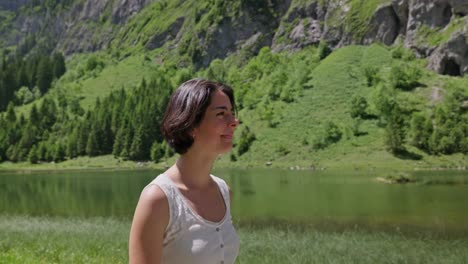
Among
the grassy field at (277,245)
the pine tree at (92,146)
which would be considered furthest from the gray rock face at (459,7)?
the grassy field at (277,245)

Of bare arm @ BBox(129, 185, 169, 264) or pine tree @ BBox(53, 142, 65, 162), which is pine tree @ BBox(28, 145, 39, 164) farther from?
bare arm @ BBox(129, 185, 169, 264)

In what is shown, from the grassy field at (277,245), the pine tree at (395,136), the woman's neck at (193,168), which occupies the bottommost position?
the pine tree at (395,136)

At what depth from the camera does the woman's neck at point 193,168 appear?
A: 4.66m

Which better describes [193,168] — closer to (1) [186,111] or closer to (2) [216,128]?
(2) [216,128]

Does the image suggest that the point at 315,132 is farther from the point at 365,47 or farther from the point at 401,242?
the point at 401,242

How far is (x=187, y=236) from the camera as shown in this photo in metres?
4.31

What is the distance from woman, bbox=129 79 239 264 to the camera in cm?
409

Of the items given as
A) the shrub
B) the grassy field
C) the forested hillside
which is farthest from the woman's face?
the shrub

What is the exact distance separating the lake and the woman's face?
103ft

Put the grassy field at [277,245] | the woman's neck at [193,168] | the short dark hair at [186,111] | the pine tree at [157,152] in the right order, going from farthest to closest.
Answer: the pine tree at [157,152] < the grassy field at [277,245] < the woman's neck at [193,168] < the short dark hair at [186,111]

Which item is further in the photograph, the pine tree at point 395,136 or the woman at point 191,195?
the pine tree at point 395,136

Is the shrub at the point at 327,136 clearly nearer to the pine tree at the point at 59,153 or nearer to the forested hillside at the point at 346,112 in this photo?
the forested hillside at the point at 346,112

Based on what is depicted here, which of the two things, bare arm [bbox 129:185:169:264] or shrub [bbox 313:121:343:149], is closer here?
bare arm [bbox 129:185:169:264]

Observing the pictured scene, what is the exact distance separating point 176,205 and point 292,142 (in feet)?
425
